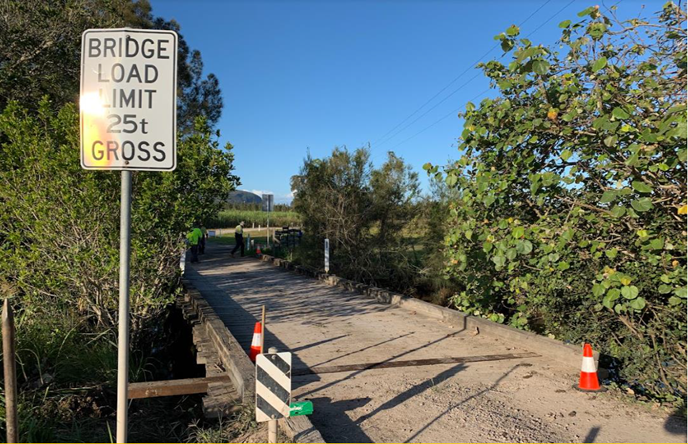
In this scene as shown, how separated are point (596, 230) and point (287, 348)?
4.69 m

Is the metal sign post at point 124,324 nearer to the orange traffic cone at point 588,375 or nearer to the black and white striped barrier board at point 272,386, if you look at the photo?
the black and white striped barrier board at point 272,386

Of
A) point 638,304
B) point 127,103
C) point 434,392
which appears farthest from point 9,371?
point 638,304

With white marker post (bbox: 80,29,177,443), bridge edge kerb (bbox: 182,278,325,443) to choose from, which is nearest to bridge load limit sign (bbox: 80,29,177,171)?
white marker post (bbox: 80,29,177,443)

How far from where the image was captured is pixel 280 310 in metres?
11.2

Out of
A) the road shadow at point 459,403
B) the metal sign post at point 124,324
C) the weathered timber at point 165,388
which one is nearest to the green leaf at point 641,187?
the road shadow at point 459,403

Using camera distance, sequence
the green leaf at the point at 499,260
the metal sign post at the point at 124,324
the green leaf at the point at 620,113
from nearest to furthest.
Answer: the metal sign post at the point at 124,324
the green leaf at the point at 620,113
the green leaf at the point at 499,260

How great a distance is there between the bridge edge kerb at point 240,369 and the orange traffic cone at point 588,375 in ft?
11.1

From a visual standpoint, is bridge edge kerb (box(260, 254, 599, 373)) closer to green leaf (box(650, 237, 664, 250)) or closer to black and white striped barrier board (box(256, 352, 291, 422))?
green leaf (box(650, 237, 664, 250))

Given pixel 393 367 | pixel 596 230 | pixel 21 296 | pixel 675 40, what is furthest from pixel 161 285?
pixel 675 40

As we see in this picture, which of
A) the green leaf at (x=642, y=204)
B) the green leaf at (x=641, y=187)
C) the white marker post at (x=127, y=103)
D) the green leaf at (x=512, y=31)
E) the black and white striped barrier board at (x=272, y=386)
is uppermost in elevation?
the green leaf at (x=512, y=31)

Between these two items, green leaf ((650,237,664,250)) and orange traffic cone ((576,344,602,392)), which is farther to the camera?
orange traffic cone ((576,344,602,392))

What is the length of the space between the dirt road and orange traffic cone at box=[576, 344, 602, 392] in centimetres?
10

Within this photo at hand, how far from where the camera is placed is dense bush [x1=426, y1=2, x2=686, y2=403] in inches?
211

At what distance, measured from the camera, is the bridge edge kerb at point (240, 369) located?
14.3 feet
